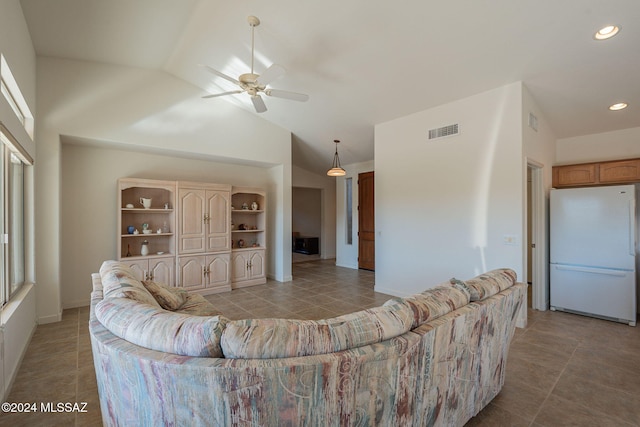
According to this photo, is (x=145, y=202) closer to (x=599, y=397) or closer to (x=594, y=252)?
(x=599, y=397)

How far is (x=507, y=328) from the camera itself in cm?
211

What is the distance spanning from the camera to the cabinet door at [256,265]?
565 cm

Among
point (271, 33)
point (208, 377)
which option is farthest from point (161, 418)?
point (271, 33)

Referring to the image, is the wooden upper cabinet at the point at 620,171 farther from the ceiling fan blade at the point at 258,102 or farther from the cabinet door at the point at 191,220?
the cabinet door at the point at 191,220

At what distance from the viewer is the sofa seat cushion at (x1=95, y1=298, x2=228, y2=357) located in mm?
1159

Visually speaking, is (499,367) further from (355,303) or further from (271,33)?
(271,33)

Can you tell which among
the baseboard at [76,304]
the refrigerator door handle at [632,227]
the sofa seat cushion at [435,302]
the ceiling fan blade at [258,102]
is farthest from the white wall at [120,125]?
the refrigerator door handle at [632,227]

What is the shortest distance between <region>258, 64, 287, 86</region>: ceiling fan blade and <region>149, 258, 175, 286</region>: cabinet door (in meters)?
3.24

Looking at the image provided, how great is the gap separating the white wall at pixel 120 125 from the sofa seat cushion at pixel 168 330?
130 inches

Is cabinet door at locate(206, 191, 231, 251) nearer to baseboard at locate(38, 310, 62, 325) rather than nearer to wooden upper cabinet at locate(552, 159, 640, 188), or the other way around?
baseboard at locate(38, 310, 62, 325)

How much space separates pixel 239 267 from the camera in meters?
5.49

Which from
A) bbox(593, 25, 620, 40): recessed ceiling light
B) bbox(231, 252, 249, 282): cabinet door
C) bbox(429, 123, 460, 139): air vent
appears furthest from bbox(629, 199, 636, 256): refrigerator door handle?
bbox(231, 252, 249, 282): cabinet door

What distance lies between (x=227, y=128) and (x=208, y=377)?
4758mm

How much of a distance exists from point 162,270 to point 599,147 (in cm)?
Result: 708
